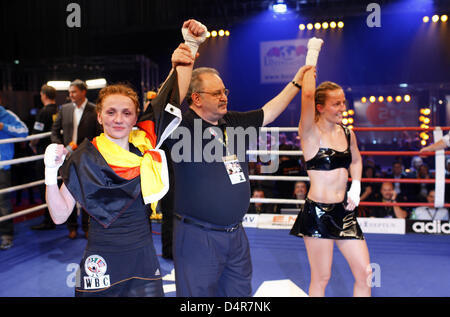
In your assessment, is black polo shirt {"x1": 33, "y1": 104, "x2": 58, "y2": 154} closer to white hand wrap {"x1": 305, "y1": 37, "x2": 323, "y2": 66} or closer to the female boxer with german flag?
the female boxer with german flag

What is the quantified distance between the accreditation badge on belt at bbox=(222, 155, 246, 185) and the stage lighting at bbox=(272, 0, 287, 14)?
7599 mm

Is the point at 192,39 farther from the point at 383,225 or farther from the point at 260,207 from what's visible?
the point at 260,207

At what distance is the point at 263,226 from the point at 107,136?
338cm

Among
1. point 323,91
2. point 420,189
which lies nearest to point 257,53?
point 420,189

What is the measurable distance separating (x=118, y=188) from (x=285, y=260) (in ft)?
8.07

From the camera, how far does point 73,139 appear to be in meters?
4.12

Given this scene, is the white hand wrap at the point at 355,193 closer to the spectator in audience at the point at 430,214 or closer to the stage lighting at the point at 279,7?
the spectator in audience at the point at 430,214

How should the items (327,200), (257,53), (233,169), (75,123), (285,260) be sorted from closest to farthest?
(233,169)
(327,200)
(285,260)
(75,123)
(257,53)

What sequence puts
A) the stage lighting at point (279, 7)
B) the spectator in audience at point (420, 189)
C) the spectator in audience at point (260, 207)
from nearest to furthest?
1. the spectator in audience at point (260, 207)
2. the spectator in audience at point (420, 189)
3. the stage lighting at point (279, 7)

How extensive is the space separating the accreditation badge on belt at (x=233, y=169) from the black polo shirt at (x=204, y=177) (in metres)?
0.01

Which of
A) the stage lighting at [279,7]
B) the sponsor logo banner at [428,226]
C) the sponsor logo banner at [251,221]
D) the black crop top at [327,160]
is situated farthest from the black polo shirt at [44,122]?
the stage lighting at [279,7]

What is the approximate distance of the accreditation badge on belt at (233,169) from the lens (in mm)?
1832

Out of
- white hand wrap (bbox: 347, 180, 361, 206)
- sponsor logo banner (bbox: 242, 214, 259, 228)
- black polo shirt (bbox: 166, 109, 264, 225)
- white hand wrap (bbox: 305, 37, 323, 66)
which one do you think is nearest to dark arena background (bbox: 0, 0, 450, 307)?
sponsor logo banner (bbox: 242, 214, 259, 228)

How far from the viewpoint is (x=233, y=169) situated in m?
1.84
